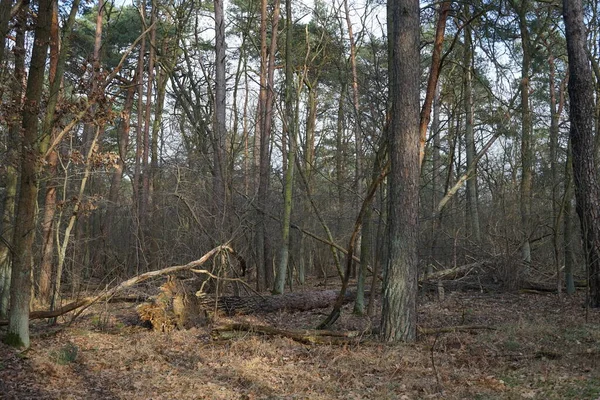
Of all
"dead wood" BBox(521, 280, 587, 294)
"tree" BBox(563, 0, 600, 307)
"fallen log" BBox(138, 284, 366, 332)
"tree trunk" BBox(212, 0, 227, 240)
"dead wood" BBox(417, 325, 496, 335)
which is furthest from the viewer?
"dead wood" BBox(521, 280, 587, 294)

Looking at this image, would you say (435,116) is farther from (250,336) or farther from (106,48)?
(250,336)

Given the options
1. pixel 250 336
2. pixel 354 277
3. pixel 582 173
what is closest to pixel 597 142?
pixel 582 173

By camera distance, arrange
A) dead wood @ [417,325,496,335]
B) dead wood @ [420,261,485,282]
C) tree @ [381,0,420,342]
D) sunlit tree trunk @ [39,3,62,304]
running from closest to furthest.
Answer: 1. tree @ [381,0,420,342]
2. dead wood @ [417,325,496,335]
3. sunlit tree trunk @ [39,3,62,304]
4. dead wood @ [420,261,485,282]

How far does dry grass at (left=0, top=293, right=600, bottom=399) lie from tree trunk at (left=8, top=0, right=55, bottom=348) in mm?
426

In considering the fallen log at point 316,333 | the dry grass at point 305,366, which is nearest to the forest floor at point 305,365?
the dry grass at point 305,366

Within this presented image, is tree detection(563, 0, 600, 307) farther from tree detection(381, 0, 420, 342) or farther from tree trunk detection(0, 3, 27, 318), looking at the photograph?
tree trunk detection(0, 3, 27, 318)

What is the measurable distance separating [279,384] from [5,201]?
21.4ft

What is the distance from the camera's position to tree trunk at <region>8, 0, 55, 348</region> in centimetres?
751

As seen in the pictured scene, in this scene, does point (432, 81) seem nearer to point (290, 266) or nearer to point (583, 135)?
point (583, 135)

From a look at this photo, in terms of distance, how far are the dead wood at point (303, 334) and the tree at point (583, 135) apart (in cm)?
506

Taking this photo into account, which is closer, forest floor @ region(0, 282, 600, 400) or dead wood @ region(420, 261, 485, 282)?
forest floor @ region(0, 282, 600, 400)

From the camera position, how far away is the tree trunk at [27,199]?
751 cm

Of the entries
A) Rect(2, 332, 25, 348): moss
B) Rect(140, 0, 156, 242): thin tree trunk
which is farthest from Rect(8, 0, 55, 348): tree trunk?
Rect(140, 0, 156, 242): thin tree trunk

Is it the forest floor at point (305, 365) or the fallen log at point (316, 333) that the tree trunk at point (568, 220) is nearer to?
the forest floor at point (305, 365)
